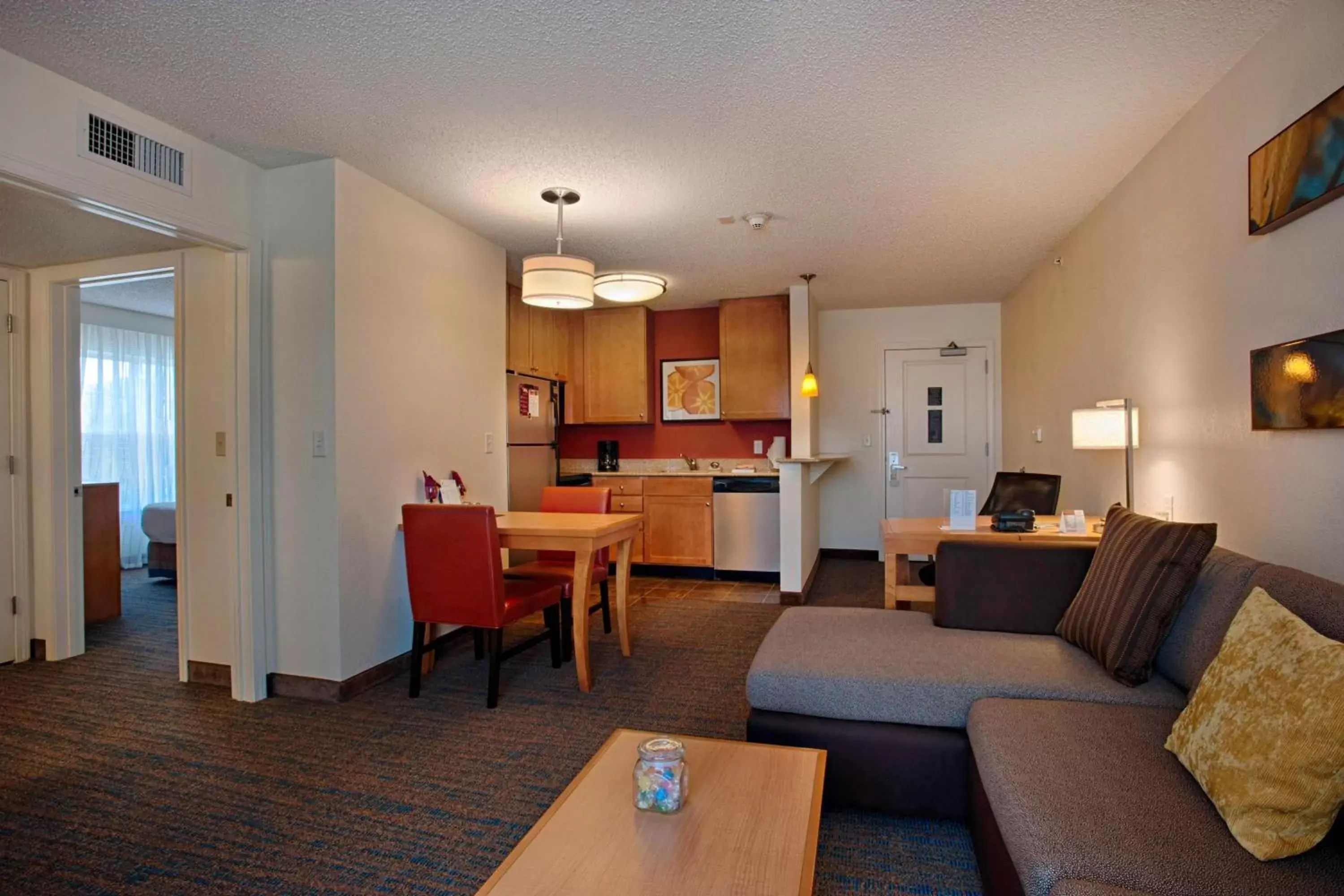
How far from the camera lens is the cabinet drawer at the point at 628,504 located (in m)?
5.71

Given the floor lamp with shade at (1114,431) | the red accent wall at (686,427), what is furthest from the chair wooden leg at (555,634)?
the red accent wall at (686,427)

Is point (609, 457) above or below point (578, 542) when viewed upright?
above

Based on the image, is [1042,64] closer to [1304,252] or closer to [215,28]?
[1304,252]

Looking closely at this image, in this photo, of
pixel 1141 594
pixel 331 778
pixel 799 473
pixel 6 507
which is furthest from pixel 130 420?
pixel 1141 594

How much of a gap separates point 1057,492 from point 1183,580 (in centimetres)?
198

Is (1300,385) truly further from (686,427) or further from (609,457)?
(609,457)

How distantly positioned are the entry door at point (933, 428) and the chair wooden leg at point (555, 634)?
3.87m

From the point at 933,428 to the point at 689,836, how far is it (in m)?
5.57

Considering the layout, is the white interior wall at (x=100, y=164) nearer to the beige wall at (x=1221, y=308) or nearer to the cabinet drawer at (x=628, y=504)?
the cabinet drawer at (x=628, y=504)

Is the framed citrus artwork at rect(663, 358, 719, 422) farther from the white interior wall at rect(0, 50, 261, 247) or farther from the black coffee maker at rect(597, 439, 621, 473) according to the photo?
the white interior wall at rect(0, 50, 261, 247)

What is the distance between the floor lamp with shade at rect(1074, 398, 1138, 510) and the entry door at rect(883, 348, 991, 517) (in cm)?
304

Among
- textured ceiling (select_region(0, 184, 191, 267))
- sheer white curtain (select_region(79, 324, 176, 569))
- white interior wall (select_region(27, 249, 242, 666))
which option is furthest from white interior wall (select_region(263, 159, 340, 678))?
sheer white curtain (select_region(79, 324, 176, 569))

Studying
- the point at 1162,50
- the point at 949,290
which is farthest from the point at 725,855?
the point at 949,290

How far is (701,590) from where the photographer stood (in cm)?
517
